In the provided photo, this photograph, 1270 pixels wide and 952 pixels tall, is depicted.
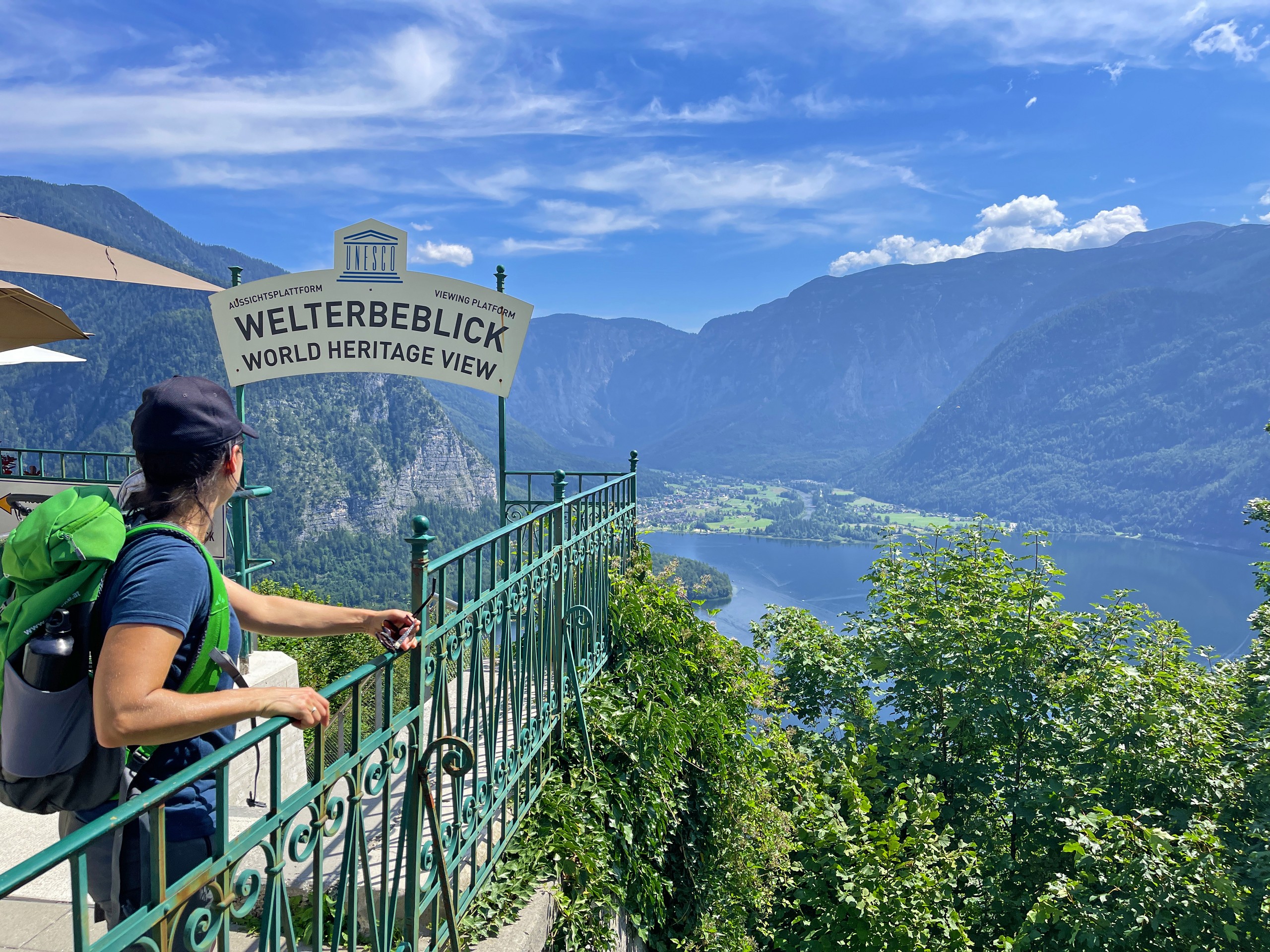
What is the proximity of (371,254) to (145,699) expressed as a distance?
5.10 metres

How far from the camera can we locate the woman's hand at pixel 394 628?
2285 mm

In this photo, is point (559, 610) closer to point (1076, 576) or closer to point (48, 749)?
point (48, 749)

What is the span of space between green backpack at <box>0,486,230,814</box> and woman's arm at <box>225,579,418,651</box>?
660 millimetres

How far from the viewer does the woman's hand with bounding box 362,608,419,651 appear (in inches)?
90.0

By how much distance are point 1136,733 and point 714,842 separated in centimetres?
755

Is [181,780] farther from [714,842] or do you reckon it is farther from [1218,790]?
[1218,790]

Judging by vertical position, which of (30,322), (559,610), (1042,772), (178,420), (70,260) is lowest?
(1042,772)

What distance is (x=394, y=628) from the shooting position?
2.36 m

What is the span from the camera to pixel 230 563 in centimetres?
515

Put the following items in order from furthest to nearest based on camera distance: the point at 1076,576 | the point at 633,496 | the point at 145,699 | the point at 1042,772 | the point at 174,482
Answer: the point at 1076,576 → the point at 1042,772 → the point at 633,496 → the point at 174,482 → the point at 145,699

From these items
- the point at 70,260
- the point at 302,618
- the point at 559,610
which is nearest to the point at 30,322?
the point at 70,260

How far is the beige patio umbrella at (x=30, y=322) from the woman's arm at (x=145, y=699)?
528 centimetres

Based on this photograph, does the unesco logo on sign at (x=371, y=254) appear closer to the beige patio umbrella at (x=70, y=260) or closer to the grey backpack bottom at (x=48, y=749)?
the beige patio umbrella at (x=70, y=260)

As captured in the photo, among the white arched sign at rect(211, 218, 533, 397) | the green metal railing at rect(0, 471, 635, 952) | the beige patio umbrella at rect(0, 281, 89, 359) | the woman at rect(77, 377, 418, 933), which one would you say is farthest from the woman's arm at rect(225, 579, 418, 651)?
the beige patio umbrella at rect(0, 281, 89, 359)
